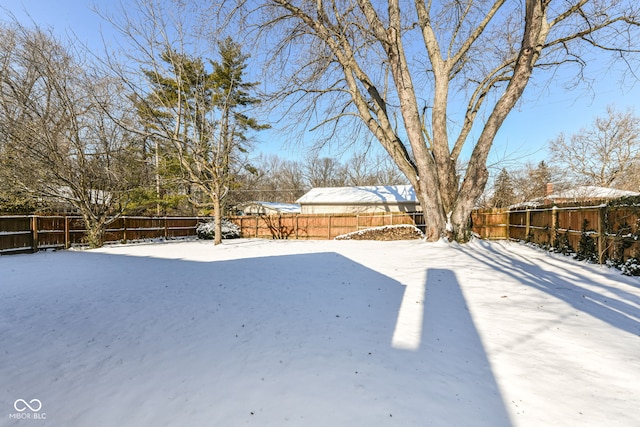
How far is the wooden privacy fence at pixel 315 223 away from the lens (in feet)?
49.4

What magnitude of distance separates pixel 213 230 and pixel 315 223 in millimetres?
5589

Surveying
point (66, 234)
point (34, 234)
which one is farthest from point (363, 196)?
point (34, 234)

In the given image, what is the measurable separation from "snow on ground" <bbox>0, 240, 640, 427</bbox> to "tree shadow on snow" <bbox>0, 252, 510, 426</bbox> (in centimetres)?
1

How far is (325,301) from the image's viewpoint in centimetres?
409

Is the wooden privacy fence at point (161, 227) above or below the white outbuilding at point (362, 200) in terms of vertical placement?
below

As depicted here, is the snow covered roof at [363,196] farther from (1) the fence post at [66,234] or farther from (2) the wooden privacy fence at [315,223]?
(1) the fence post at [66,234]

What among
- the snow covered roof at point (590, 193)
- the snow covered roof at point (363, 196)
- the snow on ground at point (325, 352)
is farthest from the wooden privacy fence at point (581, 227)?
the snow covered roof at point (363, 196)

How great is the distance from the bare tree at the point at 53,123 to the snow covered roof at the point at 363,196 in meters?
13.3

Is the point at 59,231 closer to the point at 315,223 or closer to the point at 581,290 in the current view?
the point at 315,223

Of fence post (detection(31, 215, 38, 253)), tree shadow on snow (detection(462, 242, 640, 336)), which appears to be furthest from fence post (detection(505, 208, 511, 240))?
fence post (detection(31, 215, 38, 253))

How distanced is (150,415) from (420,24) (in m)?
12.0

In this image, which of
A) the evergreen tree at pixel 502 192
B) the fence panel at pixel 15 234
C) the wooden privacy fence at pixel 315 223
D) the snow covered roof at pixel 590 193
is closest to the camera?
the fence panel at pixel 15 234

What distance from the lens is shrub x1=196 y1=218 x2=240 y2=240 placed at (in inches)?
621

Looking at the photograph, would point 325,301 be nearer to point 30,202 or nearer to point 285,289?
point 285,289
